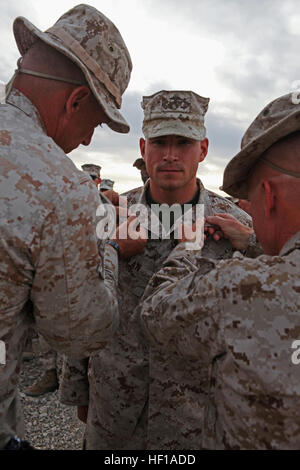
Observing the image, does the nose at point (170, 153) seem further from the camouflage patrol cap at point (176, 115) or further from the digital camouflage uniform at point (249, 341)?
the digital camouflage uniform at point (249, 341)

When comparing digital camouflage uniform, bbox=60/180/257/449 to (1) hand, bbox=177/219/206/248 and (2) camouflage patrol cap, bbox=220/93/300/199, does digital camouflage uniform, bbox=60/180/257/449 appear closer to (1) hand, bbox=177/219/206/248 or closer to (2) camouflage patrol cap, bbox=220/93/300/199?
(1) hand, bbox=177/219/206/248

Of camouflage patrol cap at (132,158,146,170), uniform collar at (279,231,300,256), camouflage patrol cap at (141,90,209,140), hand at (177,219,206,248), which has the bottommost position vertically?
uniform collar at (279,231,300,256)

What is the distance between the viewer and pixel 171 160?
261 cm

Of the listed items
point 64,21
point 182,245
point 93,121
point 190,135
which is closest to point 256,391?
point 182,245

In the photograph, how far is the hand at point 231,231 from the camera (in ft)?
8.17

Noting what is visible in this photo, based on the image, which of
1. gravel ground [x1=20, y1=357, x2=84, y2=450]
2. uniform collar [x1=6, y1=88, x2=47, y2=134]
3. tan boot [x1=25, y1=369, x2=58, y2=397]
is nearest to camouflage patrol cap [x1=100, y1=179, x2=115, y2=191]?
tan boot [x1=25, y1=369, x2=58, y2=397]

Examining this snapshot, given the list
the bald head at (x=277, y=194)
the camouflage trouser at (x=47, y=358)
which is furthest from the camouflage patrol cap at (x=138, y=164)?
the bald head at (x=277, y=194)

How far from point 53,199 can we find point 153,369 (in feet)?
5.31

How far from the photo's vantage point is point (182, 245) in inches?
84.5

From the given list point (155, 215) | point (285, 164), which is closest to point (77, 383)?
point (155, 215)

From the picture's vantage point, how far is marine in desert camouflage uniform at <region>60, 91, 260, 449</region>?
2.35m

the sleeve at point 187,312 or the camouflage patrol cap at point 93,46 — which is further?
the camouflage patrol cap at point 93,46

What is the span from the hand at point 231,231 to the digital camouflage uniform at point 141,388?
0.08 m

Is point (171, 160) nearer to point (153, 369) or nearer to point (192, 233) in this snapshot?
point (192, 233)
